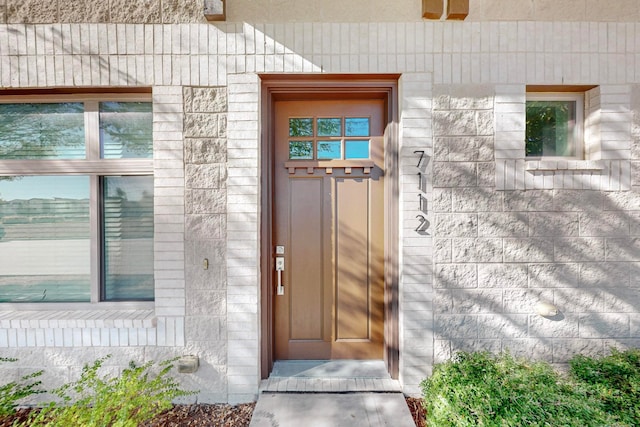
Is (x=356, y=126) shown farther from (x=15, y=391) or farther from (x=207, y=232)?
(x=15, y=391)

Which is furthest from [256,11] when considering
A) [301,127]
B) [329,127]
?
[329,127]

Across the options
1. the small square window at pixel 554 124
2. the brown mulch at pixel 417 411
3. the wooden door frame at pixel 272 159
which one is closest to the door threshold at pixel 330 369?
the wooden door frame at pixel 272 159

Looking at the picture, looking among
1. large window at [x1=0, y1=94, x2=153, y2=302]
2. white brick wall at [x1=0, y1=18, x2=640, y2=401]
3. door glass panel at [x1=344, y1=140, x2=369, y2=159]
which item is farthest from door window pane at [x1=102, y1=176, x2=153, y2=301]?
door glass panel at [x1=344, y1=140, x2=369, y2=159]

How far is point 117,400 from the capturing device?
2123mm

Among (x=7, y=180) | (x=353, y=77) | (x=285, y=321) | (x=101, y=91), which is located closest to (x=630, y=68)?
(x=353, y=77)

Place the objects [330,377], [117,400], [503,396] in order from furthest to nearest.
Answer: [330,377] → [117,400] → [503,396]

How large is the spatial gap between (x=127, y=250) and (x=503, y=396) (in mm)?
3190

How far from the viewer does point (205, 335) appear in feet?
8.39

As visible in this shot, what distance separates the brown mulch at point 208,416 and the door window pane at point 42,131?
7.30ft

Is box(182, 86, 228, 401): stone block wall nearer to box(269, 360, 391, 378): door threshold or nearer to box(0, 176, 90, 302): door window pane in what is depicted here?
box(269, 360, 391, 378): door threshold

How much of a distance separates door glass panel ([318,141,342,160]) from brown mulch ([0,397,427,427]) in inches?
88.3

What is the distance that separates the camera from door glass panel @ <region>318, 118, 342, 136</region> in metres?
2.87

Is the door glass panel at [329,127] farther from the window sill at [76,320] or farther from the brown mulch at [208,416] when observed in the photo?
the brown mulch at [208,416]

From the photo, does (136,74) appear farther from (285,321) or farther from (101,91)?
(285,321)
